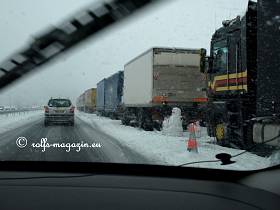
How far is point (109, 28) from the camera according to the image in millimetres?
4094

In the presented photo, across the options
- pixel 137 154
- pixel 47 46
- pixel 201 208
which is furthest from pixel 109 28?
pixel 137 154

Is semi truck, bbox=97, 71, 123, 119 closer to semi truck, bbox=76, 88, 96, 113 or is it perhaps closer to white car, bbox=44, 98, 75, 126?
white car, bbox=44, 98, 75, 126

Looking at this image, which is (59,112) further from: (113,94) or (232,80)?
(232,80)

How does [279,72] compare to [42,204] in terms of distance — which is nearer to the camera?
[42,204]

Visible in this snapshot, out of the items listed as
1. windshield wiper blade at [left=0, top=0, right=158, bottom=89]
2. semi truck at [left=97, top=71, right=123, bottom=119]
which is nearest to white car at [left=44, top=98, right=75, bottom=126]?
semi truck at [left=97, top=71, right=123, bottom=119]

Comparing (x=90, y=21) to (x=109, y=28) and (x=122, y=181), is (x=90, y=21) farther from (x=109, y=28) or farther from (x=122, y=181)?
(x=122, y=181)

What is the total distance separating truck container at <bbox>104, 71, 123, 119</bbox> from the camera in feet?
112

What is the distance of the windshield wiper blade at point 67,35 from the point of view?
3873mm

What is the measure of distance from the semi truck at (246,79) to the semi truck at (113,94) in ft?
59.4

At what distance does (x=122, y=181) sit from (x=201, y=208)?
100 cm

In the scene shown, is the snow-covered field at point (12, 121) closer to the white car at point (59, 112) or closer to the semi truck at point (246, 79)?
the white car at point (59, 112)

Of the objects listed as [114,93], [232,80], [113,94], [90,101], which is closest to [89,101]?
[90,101]

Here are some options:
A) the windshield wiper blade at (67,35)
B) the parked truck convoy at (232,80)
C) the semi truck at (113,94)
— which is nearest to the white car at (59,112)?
the semi truck at (113,94)

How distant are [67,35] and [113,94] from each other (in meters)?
32.5
